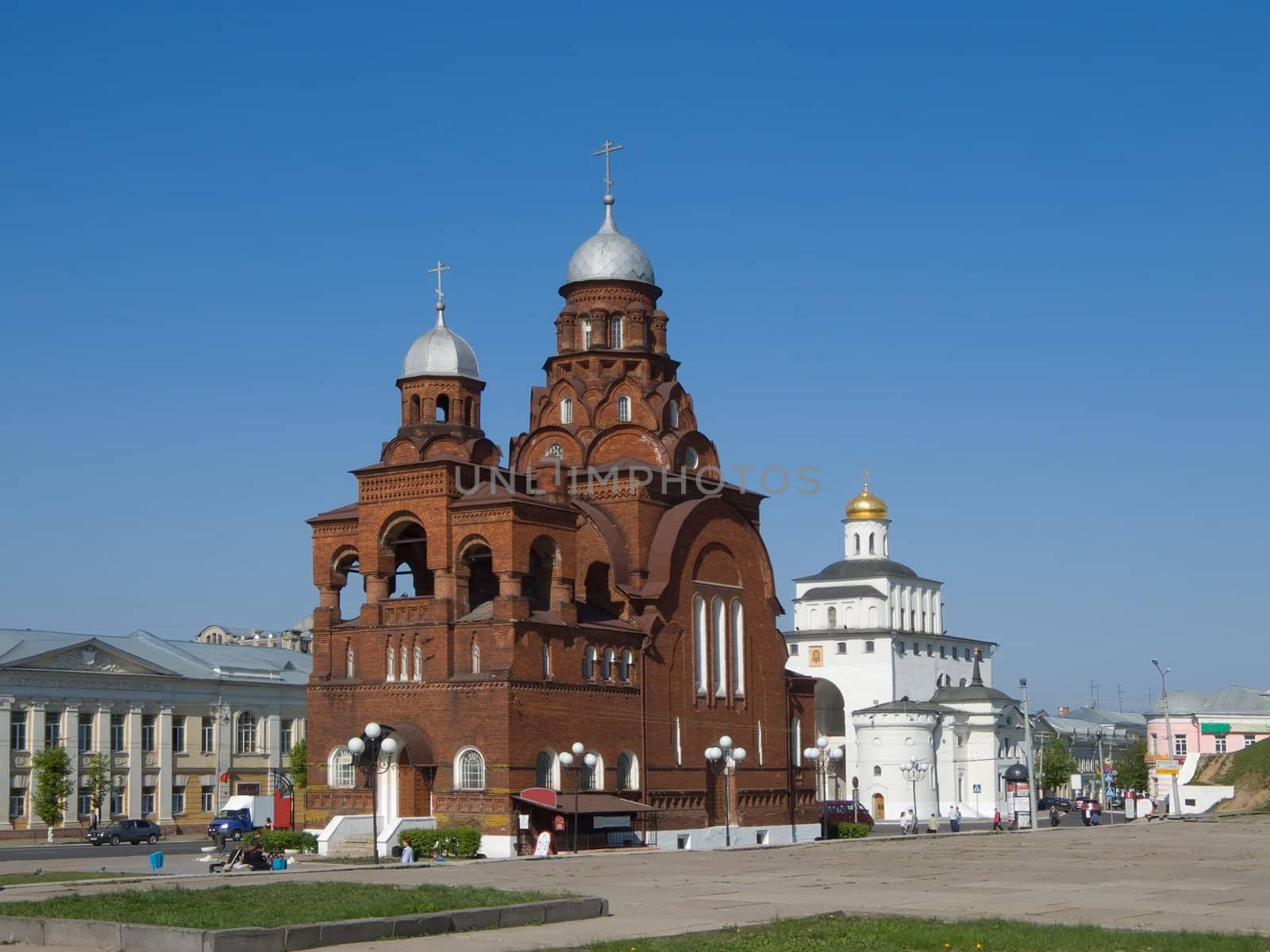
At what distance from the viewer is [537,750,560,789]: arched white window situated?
46938 mm

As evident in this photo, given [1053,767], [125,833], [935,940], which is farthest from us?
[1053,767]

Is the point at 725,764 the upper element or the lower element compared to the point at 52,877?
upper

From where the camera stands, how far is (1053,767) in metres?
101

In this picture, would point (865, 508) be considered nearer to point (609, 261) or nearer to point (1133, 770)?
point (1133, 770)

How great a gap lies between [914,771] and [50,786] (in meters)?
35.3

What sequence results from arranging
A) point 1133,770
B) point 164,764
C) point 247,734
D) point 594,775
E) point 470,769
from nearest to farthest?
point 470,769 → point 594,775 → point 164,764 → point 247,734 → point 1133,770

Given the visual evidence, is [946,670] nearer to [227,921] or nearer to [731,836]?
[731,836]

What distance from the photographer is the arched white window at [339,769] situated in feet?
161

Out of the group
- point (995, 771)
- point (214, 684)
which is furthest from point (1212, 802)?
point (214, 684)

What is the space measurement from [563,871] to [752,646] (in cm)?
2060

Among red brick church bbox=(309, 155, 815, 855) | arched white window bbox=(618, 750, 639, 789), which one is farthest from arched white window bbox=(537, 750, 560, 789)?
arched white window bbox=(618, 750, 639, 789)

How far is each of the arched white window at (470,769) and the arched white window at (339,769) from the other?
422 centimetres

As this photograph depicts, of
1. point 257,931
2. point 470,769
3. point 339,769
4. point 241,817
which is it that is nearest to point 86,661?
point 241,817

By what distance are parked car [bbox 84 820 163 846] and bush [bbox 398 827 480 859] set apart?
19.3 meters
